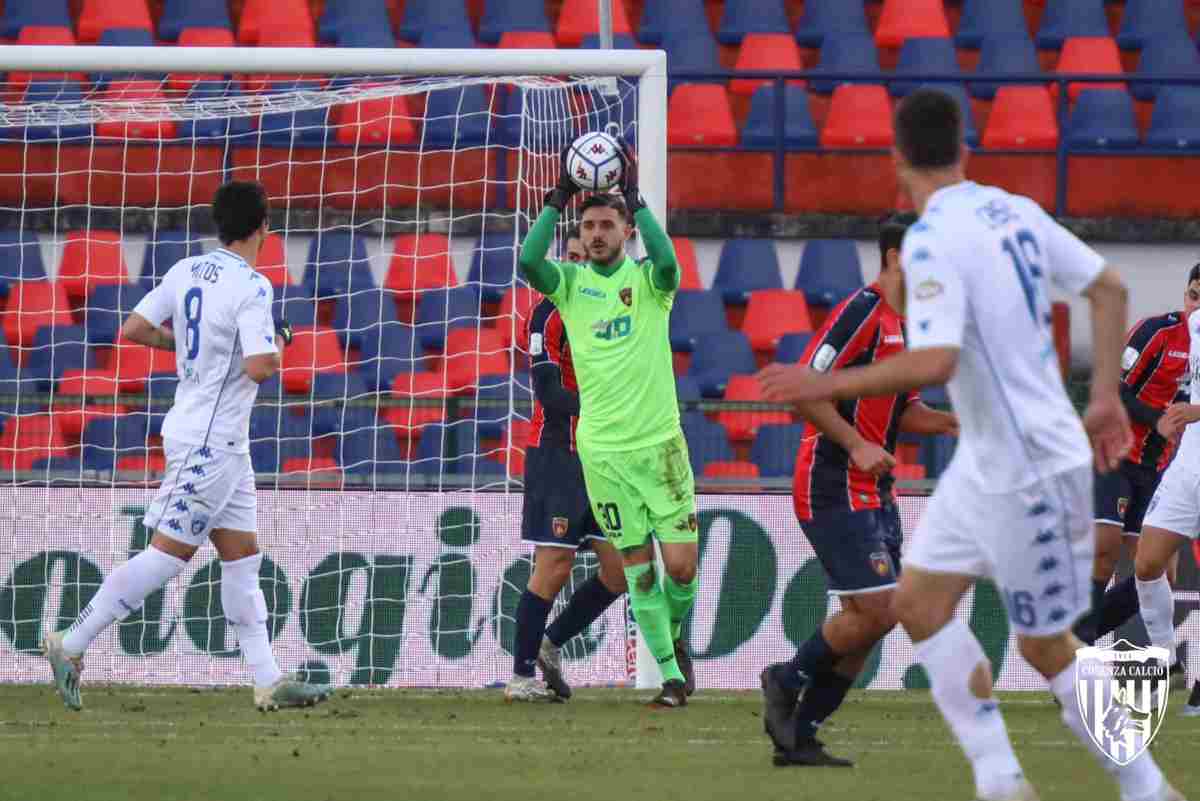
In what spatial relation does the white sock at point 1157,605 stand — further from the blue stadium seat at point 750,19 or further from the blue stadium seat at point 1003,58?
the blue stadium seat at point 750,19

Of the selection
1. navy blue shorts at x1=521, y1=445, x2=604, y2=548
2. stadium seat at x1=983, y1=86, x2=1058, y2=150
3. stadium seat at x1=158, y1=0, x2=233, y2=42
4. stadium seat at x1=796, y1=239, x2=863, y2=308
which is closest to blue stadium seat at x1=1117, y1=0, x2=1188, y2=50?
stadium seat at x1=983, y1=86, x2=1058, y2=150

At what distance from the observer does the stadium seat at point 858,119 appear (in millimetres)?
14648

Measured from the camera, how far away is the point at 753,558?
10.2 metres

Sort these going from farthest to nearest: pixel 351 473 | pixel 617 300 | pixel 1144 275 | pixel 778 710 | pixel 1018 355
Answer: pixel 1144 275 → pixel 351 473 → pixel 617 300 → pixel 778 710 → pixel 1018 355

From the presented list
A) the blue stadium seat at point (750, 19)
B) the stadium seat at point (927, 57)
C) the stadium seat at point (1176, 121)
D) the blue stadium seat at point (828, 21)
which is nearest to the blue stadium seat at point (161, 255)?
the blue stadium seat at point (750, 19)

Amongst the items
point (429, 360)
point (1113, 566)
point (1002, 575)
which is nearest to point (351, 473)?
point (429, 360)

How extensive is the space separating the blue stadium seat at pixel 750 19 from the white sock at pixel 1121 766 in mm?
11250

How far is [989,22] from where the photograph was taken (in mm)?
15797

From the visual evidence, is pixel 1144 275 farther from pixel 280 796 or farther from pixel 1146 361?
pixel 280 796

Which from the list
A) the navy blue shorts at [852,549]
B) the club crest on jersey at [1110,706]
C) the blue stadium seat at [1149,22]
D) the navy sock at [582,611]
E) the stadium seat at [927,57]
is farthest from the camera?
the blue stadium seat at [1149,22]

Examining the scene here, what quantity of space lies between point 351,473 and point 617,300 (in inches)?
104

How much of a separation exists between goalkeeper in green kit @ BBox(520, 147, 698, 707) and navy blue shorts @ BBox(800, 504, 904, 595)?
1498 mm

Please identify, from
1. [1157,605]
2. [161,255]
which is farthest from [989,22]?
[1157,605]

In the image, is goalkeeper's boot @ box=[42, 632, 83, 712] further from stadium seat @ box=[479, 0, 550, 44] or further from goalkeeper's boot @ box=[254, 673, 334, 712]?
stadium seat @ box=[479, 0, 550, 44]
